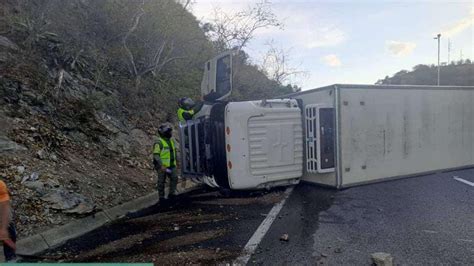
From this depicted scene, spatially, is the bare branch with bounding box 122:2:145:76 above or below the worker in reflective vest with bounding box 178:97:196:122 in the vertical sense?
above

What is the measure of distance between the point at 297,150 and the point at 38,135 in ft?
15.1

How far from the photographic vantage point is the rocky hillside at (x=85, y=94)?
4.92m

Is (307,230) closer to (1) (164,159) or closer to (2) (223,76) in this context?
(1) (164,159)

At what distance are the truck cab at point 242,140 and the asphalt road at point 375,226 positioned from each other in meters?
0.70

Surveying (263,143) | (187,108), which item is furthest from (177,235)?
(187,108)

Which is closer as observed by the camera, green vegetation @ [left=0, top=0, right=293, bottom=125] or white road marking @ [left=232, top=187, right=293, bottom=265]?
white road marking @ [left=232, top=187, right=293, bottom=265]

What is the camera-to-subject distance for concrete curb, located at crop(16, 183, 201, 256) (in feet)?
12.6

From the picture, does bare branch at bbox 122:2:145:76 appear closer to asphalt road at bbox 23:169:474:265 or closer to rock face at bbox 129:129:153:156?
rock face at bbox 129:129:153:156

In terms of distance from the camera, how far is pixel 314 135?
5539 mm

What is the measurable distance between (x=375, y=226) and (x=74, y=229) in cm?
398

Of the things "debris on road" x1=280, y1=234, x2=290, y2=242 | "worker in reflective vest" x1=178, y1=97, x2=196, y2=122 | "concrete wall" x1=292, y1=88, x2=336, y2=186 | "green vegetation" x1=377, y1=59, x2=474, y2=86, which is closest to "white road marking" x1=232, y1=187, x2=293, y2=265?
"debris on road" x1=280, y1=234, x2=290, y2=242

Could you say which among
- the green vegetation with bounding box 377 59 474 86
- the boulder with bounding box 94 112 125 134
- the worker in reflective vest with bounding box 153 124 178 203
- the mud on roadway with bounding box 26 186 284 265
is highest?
the green vegetation with bounding box 377 59 474 86

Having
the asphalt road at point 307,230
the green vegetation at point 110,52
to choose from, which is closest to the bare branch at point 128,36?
the green vegetation at point 110,52

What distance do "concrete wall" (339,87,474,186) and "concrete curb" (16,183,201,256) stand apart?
11.9 feet
